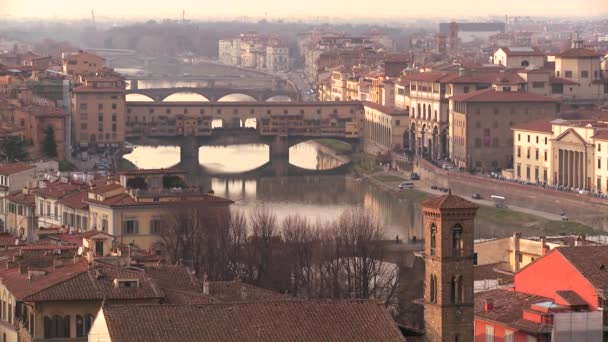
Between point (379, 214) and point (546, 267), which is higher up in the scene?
point (546, 267)

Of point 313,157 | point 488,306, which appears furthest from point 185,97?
point 488,306

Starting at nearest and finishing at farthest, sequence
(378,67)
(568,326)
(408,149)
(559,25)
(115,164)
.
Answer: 1. (568,326)
2. (115,164)
3. (408,149)
4. (378,67)
5. (559,25)

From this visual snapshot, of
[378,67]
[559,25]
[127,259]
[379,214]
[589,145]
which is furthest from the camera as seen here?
[559,25]

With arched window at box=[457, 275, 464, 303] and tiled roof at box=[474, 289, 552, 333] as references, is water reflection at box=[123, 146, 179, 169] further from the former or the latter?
arched window at box=[457, 275, 464, 303]

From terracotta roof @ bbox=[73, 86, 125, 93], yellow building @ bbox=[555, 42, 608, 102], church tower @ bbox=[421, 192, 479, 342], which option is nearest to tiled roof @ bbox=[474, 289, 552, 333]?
church tower @ bbox=[421, 192, 479, 342]

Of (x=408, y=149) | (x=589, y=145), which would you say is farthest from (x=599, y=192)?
(x=408, y=149)

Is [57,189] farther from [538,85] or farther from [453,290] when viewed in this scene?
[538,85]

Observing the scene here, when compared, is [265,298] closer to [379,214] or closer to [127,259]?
[127,259]
